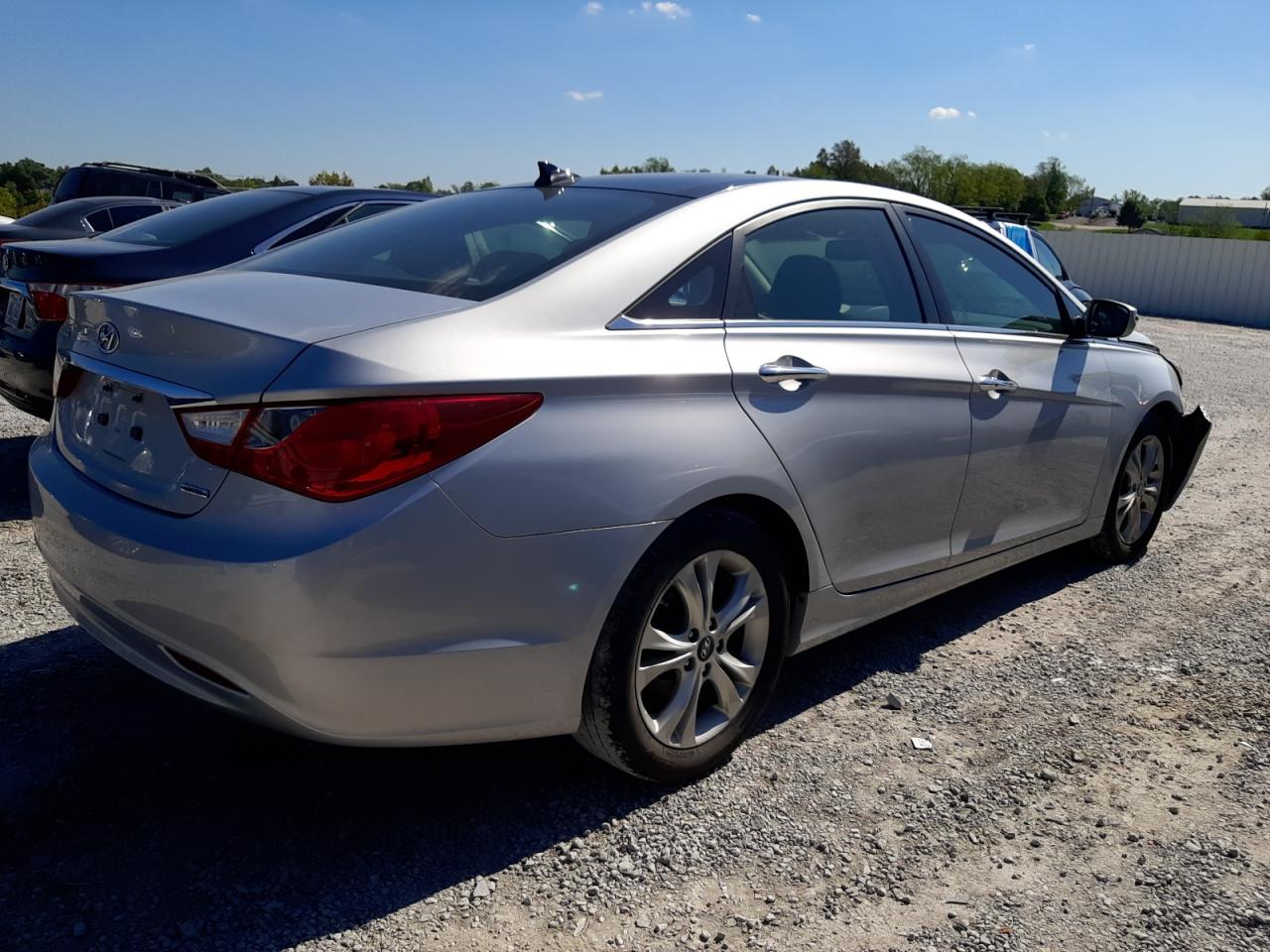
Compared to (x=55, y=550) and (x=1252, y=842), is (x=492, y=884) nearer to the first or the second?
(x=55, y=550)

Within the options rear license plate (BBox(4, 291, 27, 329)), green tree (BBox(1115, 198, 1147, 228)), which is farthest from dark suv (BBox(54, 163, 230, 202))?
green tree (BBox(1115, 198, 1147, 228))

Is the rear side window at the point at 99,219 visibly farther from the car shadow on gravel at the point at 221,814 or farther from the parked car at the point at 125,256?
the car shadow on gravel at the point at 221,814

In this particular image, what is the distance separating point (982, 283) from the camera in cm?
416

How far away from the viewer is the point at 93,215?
413 inches

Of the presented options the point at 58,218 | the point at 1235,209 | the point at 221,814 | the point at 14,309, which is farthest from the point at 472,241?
the point at 1235,209

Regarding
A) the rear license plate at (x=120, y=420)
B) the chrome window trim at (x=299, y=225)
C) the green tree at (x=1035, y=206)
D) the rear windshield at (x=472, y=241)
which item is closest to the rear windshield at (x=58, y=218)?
the chrome window trim at (x=299, y=225)

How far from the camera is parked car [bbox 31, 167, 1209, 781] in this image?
2.29m

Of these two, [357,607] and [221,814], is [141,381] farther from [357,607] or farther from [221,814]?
[221,814]

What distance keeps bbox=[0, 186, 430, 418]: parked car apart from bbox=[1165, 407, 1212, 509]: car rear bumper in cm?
467

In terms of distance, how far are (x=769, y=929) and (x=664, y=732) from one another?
1.94 feet

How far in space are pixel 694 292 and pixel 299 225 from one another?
3819 mm

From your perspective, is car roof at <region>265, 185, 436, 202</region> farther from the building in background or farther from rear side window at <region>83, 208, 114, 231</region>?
the building in background

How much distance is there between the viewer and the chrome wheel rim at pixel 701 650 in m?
2.83

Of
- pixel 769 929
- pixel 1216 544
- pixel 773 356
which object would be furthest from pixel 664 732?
pixel 1216 544
